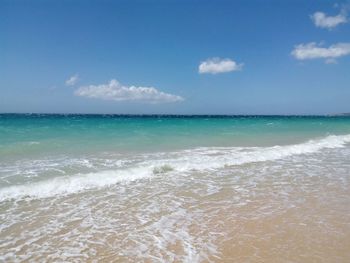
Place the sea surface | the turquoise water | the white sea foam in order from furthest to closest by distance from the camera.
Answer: the turquoise water, the white sea foam, the sea surface

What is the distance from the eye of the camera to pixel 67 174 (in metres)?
9.91

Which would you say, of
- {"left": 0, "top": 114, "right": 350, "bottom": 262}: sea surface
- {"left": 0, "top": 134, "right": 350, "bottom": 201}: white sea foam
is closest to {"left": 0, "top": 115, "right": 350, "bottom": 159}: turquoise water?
{"left": 0, "top": 134, "right": 350, "bottom": 201}: white sea foam

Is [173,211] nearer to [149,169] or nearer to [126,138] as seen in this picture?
[149,169]

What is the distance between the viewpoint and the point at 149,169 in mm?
10719

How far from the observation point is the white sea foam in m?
8.15

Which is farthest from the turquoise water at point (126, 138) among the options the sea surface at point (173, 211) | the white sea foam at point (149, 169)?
the sea surface at point (173, 211)

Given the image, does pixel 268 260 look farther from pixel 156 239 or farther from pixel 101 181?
pixel 101 181

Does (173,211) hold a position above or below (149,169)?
below

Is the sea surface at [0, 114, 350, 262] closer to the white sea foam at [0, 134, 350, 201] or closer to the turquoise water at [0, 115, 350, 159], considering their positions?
the white sea foam at [0, 134, 350, 201]

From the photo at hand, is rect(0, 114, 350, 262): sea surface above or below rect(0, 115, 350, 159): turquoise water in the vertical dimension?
below

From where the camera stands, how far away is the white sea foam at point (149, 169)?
321 inches

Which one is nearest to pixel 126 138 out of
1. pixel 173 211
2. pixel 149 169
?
pixel 149 169

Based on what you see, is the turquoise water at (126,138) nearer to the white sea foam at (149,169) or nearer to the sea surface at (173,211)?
the white sea foam at (149,169)

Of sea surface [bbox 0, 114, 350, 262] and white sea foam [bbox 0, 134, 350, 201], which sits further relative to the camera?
white sea foam [bbox 0, 134, 350, 201]
